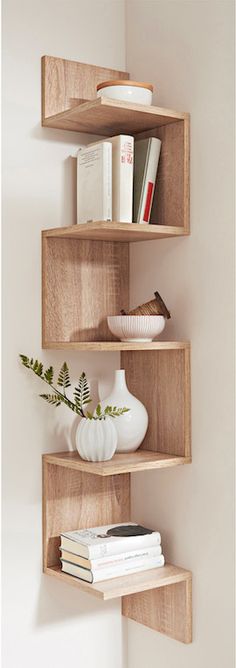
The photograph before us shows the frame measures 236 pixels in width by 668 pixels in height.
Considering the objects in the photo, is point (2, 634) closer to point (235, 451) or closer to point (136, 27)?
point (235, 451)

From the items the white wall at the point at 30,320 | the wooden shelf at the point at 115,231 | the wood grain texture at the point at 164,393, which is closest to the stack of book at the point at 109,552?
the white wall at the point at 30,320

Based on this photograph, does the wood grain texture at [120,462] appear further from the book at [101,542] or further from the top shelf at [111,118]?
the top shelf at [111,118]

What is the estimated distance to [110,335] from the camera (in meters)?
1.96

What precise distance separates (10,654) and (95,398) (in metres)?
0.63

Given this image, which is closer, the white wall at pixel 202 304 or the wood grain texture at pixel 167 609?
the white wall at pixel 202 304

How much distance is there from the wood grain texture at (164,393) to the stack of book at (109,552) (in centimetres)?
21

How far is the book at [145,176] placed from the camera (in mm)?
1788

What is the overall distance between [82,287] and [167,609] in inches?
31.5

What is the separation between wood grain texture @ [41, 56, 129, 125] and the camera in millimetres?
1827

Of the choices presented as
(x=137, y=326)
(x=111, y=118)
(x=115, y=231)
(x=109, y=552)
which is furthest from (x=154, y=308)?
(x=109, y=552)

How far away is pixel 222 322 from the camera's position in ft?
5.50

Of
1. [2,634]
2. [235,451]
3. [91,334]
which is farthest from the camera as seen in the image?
[91,334]

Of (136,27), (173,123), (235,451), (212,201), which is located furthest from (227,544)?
(136,27)

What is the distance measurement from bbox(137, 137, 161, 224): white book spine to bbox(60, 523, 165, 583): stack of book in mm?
728
